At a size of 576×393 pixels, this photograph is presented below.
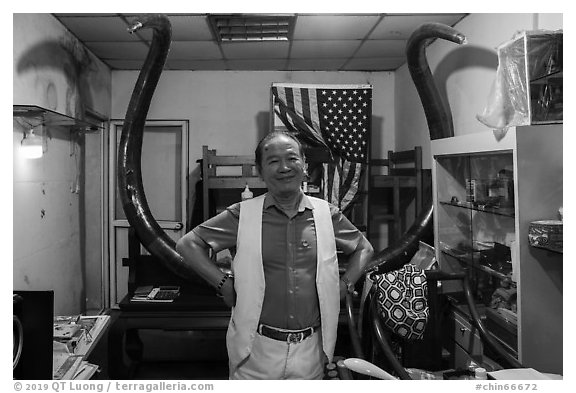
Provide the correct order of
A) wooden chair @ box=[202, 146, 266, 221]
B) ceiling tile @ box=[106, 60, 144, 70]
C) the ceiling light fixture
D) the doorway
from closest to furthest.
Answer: the ceiling light fixture → wooden chair @ box=[202, 146, 266, 221] → ceiling tile @ box=[106, 60, 144, 70] → the doorway

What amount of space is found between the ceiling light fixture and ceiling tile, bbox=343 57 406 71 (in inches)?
23.5

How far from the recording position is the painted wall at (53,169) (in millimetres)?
1837

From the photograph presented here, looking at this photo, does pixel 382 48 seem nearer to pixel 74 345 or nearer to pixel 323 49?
pixel 323 49

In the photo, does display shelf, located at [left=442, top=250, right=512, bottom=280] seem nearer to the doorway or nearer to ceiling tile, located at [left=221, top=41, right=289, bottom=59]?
ceiling tile, located at [left=221, top=41, right=289, bottom=59]

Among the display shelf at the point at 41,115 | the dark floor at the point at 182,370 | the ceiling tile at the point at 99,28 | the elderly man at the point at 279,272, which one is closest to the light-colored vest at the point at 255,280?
the elderly man at the point at 279,272

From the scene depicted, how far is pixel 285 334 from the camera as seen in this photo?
1387 millimetres

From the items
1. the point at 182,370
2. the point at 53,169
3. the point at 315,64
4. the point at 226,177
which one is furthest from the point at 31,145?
the point at 315,64

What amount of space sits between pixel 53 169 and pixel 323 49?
1.73 metres

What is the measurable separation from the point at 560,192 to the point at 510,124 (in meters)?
0.28

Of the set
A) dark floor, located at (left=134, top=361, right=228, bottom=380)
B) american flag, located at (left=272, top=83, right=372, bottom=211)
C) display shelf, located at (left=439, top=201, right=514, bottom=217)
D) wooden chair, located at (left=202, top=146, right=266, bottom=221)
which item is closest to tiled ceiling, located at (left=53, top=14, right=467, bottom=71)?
american flag, located at (left=272, top=83, right=372, bottom=211)

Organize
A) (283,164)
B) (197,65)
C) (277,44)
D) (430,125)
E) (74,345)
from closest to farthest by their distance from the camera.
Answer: (283,164), (74,345), (430,125), (277,44), (197,65)

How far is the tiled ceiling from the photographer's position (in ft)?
7.47
